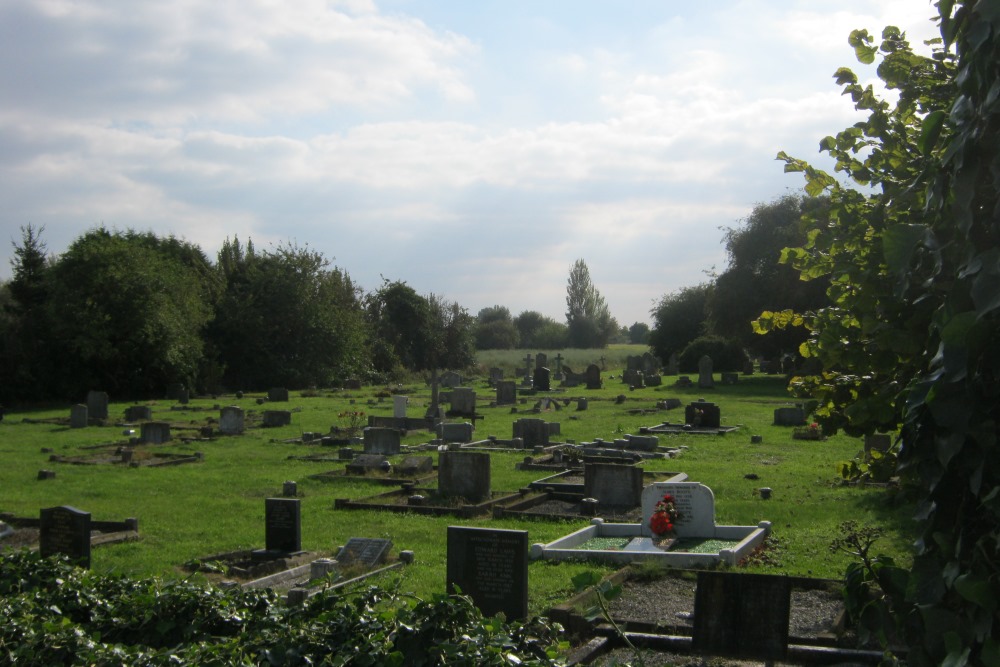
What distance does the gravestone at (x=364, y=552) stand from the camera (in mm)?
10773

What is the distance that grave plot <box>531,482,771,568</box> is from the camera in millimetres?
10945

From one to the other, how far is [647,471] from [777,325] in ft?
41.6

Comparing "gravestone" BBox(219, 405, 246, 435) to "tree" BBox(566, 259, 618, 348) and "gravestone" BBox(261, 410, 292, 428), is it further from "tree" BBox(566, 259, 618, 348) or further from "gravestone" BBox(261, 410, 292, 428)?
"tree" BBox(566, 259, 618, 348)

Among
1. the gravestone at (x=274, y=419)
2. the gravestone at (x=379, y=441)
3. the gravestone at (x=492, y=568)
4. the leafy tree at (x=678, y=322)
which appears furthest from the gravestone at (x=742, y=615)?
the leafy tree at (x=678, y=322)

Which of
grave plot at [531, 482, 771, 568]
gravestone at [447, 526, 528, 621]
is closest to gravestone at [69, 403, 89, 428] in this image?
grave plot at [531, 482, 771, 568]

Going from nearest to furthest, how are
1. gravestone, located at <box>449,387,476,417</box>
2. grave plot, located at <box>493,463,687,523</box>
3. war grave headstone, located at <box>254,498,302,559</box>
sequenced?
war grave headstone, located at <box>254,498,302,559</box>
grave plot, located at <box>493,463,687,523</box>
gravestone, located at <box>449,387,476,417</box>

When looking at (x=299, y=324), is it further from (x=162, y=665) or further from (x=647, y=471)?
(x=162, y=665)

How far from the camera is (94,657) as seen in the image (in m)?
5.13

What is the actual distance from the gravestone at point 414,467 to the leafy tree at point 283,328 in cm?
3076

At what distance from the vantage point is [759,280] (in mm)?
50750

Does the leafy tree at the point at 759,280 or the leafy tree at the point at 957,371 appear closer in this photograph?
the leafy tree at the point at 957,371

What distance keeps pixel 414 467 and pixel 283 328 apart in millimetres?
33319

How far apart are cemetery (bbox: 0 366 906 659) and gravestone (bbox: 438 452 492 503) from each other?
0.03 metres

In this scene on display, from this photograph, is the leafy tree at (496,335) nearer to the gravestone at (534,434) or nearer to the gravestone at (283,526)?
the gravestone at (534,434)
